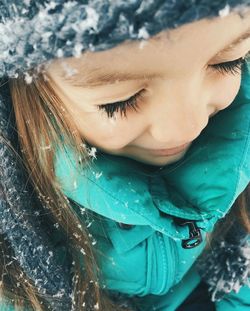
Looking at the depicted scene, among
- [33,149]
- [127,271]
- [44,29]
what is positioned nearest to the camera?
[44,29]

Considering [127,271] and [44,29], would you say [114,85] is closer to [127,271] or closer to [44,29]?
[44,29]

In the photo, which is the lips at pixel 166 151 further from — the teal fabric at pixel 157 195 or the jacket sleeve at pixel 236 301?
the jacket sleeve at pixel 236 301

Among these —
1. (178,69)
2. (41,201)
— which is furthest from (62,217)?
(178,69)

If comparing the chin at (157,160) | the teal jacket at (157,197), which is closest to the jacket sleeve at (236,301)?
the teal jacket at (157,197)

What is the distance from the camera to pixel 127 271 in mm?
1062

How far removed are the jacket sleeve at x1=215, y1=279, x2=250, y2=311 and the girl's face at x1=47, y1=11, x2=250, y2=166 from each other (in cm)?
52

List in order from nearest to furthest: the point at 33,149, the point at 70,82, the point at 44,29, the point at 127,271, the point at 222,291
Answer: the point at 44,29 → the point at 70,82 → the point at 33,149 → the point at 127,271 → the point at 222,291

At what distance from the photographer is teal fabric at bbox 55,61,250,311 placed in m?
0.86

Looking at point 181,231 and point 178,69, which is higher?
point 178,69

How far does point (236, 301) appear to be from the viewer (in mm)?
1230

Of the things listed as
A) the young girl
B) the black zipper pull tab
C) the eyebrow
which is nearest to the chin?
the young girl

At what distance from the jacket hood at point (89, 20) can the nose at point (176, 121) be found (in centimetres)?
18

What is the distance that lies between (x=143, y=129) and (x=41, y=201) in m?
0.25

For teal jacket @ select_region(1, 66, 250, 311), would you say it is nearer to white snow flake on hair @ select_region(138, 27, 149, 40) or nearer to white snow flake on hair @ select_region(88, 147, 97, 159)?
white snow flake on hair @ select_region(88, 147, 97, 159)
